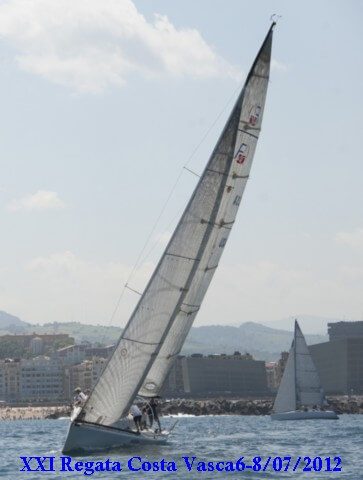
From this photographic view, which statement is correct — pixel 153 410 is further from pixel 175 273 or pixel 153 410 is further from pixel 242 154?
pixel 242 154

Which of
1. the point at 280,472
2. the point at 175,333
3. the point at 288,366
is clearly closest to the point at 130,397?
the point at 175,333

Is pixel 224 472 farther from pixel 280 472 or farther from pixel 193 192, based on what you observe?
pixel 193 192

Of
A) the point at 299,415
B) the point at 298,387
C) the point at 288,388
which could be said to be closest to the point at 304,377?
the point at 298,387

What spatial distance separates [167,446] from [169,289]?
21.9 ft

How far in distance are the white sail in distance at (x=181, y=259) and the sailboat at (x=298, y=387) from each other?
63.0 metres

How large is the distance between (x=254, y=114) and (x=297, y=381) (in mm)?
66420

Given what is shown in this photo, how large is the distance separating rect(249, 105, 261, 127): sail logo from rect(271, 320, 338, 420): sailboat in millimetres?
63604

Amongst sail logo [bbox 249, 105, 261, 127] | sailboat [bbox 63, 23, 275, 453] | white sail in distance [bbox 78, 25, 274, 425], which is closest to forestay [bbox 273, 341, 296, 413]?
sailboat [bbox 63, 23, 275, 453]

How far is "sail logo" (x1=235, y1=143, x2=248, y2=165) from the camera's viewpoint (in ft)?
131

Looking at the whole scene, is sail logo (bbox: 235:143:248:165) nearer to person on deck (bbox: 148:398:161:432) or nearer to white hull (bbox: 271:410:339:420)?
person on deck (bbox: 148:398:161:432)

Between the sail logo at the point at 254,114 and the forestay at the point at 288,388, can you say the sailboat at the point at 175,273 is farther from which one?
the forestay at the point at 288,388

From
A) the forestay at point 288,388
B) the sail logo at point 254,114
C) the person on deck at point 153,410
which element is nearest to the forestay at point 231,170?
the sail logo at point 254,114

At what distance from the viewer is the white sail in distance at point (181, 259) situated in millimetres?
39281

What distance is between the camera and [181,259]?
3966cm
